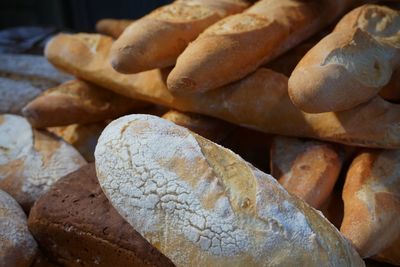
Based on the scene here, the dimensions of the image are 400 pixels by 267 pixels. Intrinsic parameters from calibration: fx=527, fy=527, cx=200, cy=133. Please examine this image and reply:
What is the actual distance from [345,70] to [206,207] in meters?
0.37

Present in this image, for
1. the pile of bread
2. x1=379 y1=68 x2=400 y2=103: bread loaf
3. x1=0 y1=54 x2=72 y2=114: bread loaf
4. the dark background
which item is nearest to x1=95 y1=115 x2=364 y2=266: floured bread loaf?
the pile of bread

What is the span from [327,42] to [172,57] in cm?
32

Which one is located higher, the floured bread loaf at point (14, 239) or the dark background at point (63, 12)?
the floured bread loaf at point (14, 239)

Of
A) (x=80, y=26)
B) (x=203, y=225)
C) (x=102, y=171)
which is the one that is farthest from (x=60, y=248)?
(x=80, y=26)

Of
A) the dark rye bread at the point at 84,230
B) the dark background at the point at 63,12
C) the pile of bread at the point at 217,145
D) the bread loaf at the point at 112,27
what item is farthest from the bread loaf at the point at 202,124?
the dark background at the point at 63,12

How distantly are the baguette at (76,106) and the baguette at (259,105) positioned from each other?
4 cm

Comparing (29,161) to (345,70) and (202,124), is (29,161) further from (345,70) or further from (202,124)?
(345,70)

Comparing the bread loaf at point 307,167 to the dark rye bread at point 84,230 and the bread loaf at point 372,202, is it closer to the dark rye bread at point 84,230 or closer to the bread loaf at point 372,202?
the bread loaf at point 372,202

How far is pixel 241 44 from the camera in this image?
103 cm

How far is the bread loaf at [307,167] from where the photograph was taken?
0.96 meters

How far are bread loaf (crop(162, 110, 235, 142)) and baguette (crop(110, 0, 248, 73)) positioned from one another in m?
0.11

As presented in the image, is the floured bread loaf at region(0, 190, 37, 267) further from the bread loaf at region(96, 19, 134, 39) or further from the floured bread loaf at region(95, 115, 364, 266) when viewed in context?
the bread loaf at region(96, 19, 134, 39)

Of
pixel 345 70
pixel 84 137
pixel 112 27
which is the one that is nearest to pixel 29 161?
pixel 84 137

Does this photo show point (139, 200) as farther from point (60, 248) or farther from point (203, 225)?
point (60, 248)
